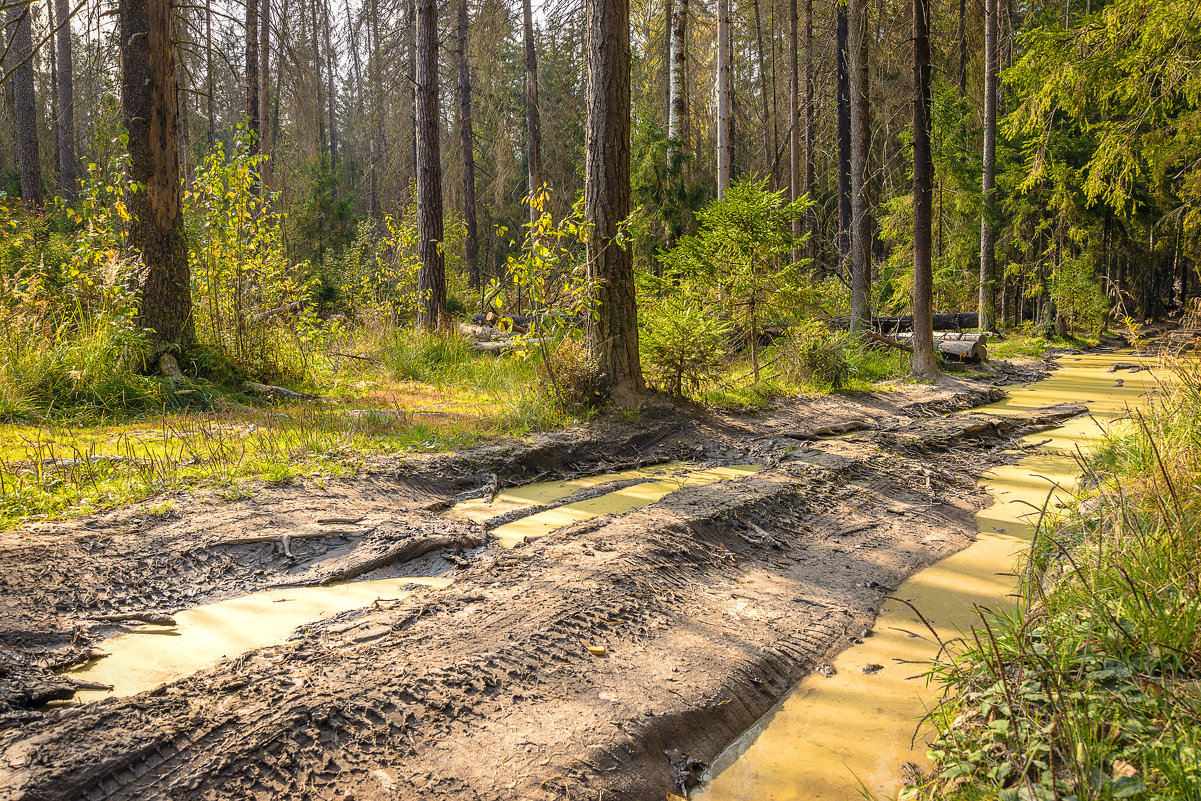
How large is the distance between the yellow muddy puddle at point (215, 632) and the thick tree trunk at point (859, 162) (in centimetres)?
1050

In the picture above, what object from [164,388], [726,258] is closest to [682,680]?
[164,388]

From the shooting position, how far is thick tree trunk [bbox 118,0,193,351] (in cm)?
759

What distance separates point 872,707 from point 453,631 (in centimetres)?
173

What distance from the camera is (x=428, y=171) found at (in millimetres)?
12508

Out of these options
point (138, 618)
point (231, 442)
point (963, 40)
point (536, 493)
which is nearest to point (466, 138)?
point (963, 40)

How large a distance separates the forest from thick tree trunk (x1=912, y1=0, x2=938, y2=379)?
7 centimetres

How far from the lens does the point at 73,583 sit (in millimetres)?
3186

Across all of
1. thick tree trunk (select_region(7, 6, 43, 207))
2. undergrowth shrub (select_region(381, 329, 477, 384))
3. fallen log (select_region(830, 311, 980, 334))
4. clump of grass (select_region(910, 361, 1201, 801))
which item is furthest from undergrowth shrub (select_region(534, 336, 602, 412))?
thick tree trunk (select_region(7, 6, 43, 207))

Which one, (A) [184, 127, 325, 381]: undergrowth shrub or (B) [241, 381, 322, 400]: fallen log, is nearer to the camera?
(B) [241, 381, 322, 400]: fallen log

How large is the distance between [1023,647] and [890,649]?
3.36 ft

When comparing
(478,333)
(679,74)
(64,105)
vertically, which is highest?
(64,105)

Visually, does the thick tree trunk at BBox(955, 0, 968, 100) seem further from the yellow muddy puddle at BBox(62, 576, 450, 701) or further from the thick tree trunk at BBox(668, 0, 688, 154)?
Answer: the yellow muddy puddle at BBox(62, 576, 450, 701)

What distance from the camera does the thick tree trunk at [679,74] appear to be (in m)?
13.2

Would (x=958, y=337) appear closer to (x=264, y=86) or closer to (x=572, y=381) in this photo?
(x=572, y=381)
